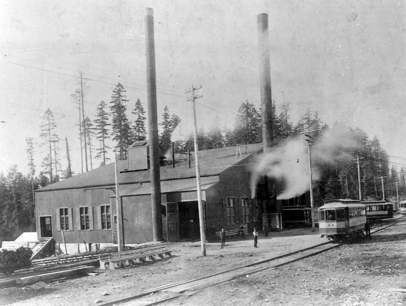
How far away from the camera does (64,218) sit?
40219 millimetres

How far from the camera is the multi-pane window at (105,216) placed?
120 ft

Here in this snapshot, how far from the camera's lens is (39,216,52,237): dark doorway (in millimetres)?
41812

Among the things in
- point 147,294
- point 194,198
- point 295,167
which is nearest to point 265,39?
point 295,167

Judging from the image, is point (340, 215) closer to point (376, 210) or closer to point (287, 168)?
point (287, 168)

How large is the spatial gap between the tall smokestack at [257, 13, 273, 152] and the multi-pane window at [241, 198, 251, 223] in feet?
19.8

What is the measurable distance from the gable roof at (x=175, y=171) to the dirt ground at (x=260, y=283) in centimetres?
1334

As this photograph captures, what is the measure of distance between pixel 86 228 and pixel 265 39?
2522cm

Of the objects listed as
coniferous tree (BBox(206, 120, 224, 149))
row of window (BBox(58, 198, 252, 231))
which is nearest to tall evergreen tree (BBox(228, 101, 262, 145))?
coniferous tree (BBox(206, 120, 224, 149))

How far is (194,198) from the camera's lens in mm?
30562

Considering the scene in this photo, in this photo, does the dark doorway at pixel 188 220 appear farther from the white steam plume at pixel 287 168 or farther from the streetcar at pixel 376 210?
the streetcar at pixel 376 210

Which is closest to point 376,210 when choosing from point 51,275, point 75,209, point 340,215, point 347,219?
point 347,219

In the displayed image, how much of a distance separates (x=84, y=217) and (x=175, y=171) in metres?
10.3

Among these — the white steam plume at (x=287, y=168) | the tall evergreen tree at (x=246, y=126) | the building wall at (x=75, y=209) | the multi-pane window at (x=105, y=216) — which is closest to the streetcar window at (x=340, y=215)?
the white steam plume at (x=287, y=168)

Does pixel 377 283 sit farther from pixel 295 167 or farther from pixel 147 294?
pixel 295 167
